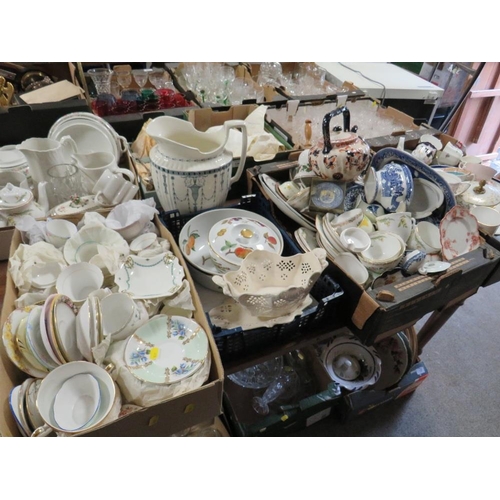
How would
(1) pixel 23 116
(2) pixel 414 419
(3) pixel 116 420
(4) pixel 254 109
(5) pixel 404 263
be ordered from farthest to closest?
(4) pixel 254 109
(2) pixel 414 419
(1) pixel 23 116
(5) pixel 404 263
(3) pixel 116 420

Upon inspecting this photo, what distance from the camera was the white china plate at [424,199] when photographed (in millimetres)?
1125

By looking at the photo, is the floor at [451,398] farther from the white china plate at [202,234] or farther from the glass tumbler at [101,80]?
the glass tumbler at [101,80]

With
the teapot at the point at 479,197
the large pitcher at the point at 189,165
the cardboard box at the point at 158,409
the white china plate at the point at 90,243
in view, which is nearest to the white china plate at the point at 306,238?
the large pitcher at the point at 189,165

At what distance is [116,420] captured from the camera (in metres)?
0.62

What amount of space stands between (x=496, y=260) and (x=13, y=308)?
4.05ft

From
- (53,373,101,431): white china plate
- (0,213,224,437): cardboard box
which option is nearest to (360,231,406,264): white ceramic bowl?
(0,213,224,437): cardboard box

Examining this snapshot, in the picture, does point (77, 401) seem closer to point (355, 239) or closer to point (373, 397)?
point (355, 239)

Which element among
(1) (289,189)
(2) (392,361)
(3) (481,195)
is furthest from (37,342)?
(3) (481,195)

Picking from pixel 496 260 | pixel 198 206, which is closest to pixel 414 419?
pixel 496 260

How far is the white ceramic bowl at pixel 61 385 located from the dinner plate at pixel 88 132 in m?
0.80

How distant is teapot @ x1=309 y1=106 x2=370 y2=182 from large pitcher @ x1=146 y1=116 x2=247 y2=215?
0.23 m

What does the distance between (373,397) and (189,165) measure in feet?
3.63

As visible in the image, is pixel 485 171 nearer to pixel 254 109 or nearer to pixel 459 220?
pixel 459 220

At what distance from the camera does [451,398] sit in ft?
5.22
